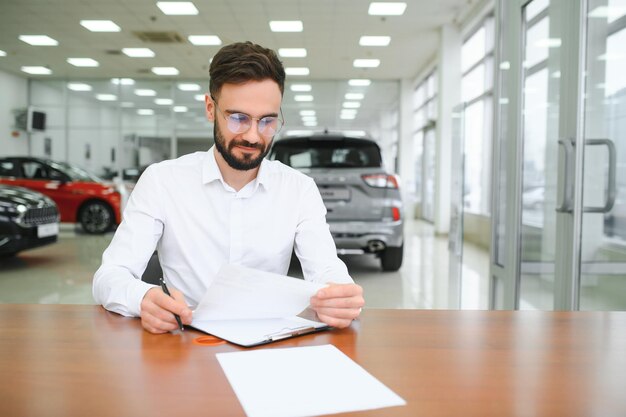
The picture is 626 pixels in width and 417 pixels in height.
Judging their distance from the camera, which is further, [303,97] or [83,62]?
[303,97]


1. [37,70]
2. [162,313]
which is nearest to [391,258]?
[162,313]

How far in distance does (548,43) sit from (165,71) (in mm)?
10672

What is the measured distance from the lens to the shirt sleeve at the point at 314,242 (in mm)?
1517

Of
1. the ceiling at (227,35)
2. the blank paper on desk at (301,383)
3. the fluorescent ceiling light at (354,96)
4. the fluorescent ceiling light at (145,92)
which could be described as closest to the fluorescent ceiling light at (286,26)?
the ceiling at (227,35)

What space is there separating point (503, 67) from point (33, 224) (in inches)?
184

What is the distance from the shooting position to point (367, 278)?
4.90m

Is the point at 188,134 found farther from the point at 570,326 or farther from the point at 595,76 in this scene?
the point at 570,326

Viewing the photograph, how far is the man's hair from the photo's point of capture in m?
1.38

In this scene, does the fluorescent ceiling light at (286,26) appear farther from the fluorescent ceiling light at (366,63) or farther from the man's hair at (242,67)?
the man's hair at (242,67)

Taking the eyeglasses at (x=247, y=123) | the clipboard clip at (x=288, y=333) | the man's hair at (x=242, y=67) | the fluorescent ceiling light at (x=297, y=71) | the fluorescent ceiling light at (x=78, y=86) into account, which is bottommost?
the clipboard clip at (x=288, y=333)

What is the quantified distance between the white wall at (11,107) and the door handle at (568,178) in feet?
43.2

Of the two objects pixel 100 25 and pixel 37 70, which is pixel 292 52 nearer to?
pixel 100 25

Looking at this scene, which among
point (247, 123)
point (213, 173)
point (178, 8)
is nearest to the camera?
point (247, 123)

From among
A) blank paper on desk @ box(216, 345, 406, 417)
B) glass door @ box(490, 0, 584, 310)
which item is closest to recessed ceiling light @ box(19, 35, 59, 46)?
glass door @ box(490, 0, 584, 310)
